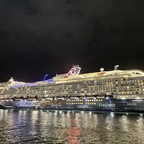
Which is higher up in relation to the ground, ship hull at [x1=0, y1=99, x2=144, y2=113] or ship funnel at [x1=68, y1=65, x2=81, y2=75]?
ship funnel at [x1=68, y1=65, x2=81, y2=75]

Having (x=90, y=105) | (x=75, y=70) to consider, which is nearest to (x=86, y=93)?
(x=90, y=105)

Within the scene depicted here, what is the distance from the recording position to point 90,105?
82500 mm

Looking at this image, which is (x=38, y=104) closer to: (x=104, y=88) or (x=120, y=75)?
(x=104, y=88)

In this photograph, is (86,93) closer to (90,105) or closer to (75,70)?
(90,105)

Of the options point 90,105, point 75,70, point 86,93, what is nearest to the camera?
point 90,105

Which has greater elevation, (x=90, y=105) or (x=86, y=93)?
(x=86, y=93)

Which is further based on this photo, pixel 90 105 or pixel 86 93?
pixel 86 93

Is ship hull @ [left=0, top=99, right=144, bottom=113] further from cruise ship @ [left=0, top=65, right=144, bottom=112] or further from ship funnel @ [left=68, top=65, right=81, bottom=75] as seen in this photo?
ship funnel @ [left=68, top=65, right=81, bottom=75]

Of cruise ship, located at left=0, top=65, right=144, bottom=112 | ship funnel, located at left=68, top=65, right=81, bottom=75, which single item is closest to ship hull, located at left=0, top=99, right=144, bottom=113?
cruise ship, located at left=0, top=65, right=144, bottom=112

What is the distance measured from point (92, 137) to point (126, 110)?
146 feet

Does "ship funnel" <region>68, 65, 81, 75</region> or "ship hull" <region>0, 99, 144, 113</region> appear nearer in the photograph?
"ship hull" <region>0, 99, 144, 113</region>

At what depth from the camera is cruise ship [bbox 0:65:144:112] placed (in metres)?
74.4

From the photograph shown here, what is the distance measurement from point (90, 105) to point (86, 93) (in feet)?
27.0

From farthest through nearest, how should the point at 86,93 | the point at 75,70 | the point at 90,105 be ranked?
the point at 75,70 → the point at 86,93 → the point at 90,105
